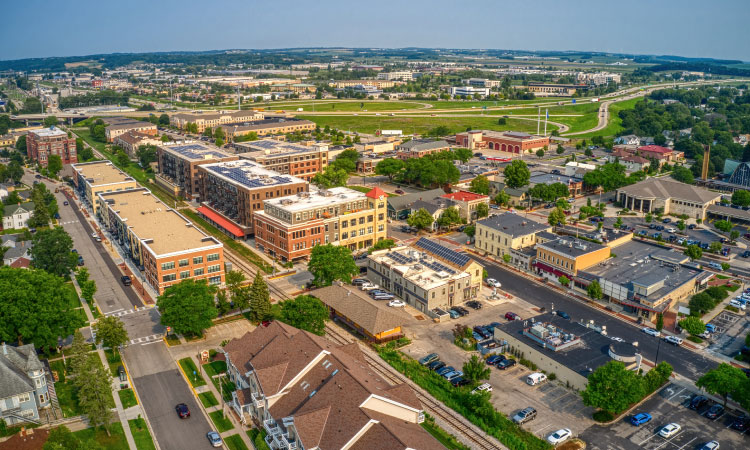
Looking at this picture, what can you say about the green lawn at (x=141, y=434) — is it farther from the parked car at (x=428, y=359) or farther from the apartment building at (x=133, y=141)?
the apartment building at (x=133, y=141)

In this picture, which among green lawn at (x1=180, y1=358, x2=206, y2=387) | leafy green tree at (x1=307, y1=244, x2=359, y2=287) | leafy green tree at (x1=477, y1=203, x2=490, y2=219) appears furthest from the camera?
leafy green tree at (x1=477, y1=203, x2=490, y2=219)

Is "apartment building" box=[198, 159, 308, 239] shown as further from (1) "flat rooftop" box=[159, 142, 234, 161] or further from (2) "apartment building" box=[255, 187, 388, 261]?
(1) "flat rooftop" box=[159, 142, 234, 161]

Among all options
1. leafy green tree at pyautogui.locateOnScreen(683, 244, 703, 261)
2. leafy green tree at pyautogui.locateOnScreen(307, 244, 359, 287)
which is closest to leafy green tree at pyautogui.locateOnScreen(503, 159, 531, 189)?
leafy green tree at pyautogui.locateOnScreen(683, 244, 703, 261)

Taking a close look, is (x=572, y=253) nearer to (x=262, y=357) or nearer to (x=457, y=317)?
(x=457, y=317)

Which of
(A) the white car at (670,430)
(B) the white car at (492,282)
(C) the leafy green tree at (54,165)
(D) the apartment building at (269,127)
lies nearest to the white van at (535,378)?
(A) the white car at (670,430)

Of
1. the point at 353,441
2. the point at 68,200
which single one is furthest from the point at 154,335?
the point at 68,200
